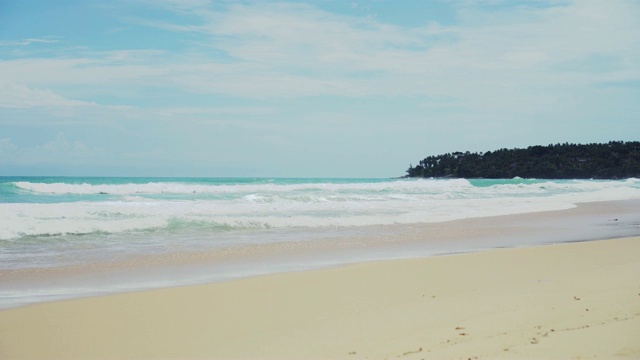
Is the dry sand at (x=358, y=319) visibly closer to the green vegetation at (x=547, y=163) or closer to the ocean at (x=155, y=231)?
the ocean at (x=155, y=231)

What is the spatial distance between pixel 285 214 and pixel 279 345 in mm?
13828

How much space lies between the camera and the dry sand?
4.25 metres

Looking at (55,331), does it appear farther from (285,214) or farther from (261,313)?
(285,214)

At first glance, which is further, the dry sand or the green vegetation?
the green vegetation

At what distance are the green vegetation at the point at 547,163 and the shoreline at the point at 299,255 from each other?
72239mm

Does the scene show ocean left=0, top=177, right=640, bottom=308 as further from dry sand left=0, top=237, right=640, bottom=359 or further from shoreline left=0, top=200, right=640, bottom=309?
dry sand left=0, top=237, right=640, bottom=359

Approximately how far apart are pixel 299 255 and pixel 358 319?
16.1ft

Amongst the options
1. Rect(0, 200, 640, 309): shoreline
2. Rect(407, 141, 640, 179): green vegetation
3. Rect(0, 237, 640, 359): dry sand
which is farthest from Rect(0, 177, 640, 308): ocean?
Rect(407, 141, 640, 179): green vegetation

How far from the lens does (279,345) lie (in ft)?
15.0

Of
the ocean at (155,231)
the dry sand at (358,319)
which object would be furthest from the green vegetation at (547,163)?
the dry sand at (358,319)

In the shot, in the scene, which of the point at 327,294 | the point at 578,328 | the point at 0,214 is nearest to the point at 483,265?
the point at 327,294

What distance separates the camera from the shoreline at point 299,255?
7.32 meters

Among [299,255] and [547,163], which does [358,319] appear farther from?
[547,163]

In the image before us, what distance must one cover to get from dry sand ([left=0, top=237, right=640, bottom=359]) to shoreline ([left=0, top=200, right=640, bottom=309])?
0.90 metres
